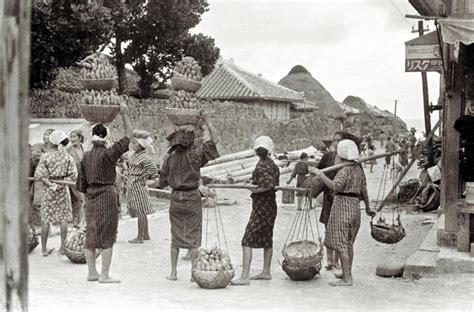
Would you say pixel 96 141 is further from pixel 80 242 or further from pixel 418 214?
pixel 418 214

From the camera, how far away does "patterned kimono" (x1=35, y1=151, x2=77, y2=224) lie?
8.39m

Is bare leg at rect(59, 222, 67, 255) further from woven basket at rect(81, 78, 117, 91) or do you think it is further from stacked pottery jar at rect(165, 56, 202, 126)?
stacked pottery jar at rect(165, 56, 202, 126)

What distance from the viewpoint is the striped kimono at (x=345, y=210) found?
6945 mm

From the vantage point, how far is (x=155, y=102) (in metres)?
21.2

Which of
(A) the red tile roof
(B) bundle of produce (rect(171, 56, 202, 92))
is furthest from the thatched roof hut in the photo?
(B) bundle of produce (rect(171, 56, 202, 92))

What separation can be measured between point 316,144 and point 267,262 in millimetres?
28605

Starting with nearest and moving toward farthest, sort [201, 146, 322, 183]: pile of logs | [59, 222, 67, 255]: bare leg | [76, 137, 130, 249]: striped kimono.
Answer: [76, 137, 130, 249]: striped kimono, [59, 222, 67, 255]: bare leg, [201, 146, 322, 183]: pile of logs

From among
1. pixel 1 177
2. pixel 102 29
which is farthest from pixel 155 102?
pixel 1 177

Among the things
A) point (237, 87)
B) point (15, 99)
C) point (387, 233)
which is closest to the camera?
point (15, 99)

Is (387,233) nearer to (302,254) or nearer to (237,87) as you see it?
(302,254)

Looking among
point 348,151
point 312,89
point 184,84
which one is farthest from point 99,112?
point 312,89

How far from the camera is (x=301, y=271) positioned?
283 inches

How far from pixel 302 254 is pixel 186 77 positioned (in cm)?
235

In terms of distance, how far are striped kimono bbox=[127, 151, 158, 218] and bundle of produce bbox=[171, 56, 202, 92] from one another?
99.6 inches
